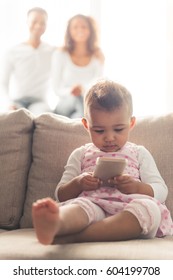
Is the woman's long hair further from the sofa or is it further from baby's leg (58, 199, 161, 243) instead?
baby's leg (58, 199, 161, 243)

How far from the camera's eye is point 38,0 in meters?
3.49

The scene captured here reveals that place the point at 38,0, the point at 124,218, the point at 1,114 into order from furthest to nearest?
the point at 38,0
the point at 1,114
the point at 124,218

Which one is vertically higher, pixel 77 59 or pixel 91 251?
pixel 77 59

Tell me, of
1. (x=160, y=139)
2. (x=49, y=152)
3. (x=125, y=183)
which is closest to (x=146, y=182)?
(x=125, y=183)

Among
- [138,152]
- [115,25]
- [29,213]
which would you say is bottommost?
[29,213]

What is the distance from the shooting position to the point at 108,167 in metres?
1.47

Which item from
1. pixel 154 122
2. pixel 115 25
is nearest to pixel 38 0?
pixel 115 25

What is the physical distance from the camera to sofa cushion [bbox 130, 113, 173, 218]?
70.6 inches

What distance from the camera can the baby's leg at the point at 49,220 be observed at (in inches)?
47.6

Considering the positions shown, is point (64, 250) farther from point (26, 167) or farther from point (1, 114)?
point (1, 114)

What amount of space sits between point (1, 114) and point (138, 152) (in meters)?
0.64

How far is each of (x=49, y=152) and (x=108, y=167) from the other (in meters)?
0.50

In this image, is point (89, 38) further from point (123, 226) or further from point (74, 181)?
point (123, 226)

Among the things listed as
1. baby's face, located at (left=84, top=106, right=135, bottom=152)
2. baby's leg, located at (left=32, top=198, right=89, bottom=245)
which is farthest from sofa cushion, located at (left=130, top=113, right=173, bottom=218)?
baby's leg, located at (left=32, top=198, right=89, bottom=245)
